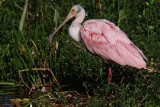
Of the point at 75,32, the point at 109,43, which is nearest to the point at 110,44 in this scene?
the point at 109,43

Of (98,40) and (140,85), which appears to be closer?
(140,85)

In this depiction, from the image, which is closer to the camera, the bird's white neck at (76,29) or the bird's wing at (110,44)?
the bird's wing at (110,44)

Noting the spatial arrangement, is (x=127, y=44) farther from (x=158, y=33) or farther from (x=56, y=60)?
(x=158, y=33)

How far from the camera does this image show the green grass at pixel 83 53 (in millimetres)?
9141

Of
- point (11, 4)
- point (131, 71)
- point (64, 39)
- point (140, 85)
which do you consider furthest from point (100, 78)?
point (11, 4)

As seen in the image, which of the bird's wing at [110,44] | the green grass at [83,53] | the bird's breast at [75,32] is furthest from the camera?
the bird's breast at [75,32]

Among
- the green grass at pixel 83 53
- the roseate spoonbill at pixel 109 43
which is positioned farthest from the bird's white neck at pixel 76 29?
the green grass at pixel 83 53

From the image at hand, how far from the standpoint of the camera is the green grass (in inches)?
360

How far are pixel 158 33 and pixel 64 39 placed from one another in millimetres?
1568

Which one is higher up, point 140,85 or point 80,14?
point 80,14

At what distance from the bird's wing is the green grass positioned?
0.26 m

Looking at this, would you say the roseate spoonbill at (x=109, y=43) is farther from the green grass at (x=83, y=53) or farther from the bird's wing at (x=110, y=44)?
the green grass at (x=83, y=53)

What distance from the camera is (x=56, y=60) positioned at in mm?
10422

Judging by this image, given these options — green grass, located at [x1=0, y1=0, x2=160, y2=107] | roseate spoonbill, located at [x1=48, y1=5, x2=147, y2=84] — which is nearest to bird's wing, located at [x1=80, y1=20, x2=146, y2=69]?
roseate spoonbill, located at [x1=48, y1=5, x2=147, y2=84]
